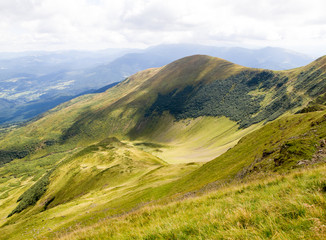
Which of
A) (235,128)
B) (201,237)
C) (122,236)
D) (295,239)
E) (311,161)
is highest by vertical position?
(295,239)

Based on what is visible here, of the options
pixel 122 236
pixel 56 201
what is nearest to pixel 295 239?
pixel 122 236

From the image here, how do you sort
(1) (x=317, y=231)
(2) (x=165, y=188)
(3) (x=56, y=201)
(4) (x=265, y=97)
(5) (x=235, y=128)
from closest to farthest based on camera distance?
(1) (x=317, y=231) → (2) (x=165, y=188) → (3) (x=56, y=201) → (5) (x=235, y=128) → (4) (x=265, y=97)

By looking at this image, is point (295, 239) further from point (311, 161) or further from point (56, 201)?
point (56, 201)

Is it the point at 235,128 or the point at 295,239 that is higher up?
the point at 295,239

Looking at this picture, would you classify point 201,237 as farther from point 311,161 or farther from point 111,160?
point 111,160

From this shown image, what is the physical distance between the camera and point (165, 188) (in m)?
37.5

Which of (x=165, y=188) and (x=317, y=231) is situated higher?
(x=317, y=231)

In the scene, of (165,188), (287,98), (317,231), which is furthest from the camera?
(287,98)

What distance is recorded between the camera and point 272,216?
417cm

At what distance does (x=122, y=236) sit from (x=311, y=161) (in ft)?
58.1

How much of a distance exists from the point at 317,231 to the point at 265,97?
210770 mm

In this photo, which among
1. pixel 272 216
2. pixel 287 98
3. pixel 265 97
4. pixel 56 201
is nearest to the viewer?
pixel 272 216

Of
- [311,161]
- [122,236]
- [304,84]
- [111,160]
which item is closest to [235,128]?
[304,84]

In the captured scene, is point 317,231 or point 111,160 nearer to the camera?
point 317,231
